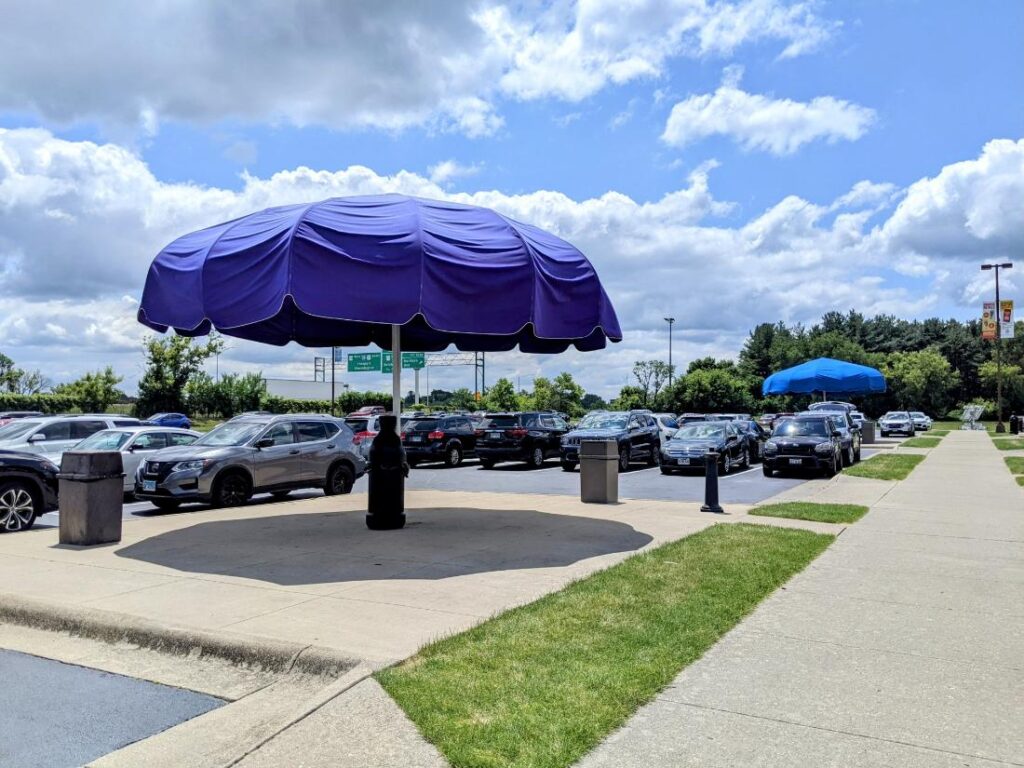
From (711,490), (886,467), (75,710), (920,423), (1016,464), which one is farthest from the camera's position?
(920,423)

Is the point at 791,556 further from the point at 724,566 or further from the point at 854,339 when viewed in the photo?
the point at 854,339

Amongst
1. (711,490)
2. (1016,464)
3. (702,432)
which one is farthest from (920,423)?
(711,490)

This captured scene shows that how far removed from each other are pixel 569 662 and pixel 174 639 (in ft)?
9.28

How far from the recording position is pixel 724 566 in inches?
325

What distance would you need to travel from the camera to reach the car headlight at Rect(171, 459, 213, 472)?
Answer: 1349 centimetres

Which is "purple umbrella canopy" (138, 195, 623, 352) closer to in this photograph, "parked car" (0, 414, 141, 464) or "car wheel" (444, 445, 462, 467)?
"parked car" (0, 414, 141, 464)

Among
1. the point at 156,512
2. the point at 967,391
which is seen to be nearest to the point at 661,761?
the point at 156,512

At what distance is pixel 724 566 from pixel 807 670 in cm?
311

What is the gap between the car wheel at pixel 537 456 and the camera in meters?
24.3

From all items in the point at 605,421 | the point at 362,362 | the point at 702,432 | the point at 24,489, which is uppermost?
the point at 362,362

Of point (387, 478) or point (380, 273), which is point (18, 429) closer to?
point (387, 478)

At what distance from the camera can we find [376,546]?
9.50m

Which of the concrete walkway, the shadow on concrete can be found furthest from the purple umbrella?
the concrete walkway

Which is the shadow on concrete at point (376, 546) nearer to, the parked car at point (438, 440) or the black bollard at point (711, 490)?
the black bollard at point (711, 490)
